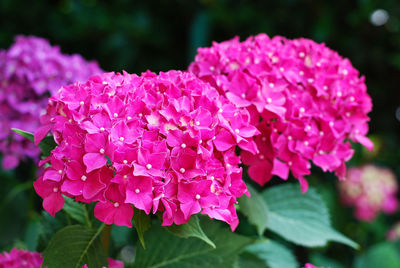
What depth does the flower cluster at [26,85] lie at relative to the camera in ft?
3.89

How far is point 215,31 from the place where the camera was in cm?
201

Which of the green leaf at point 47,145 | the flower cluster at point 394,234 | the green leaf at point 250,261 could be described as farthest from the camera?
the flower cluster at point 394,234

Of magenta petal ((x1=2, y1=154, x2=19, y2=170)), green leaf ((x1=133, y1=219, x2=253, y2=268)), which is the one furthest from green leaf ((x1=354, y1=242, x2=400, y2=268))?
magenta petal ((x1=2, y1=154, x2=19, y2=170))

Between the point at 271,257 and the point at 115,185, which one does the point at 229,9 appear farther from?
the point at 115,185

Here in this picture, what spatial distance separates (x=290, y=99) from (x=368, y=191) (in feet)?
4.34

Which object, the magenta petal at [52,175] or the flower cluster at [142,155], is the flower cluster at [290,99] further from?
the magenta petal at [52,175]

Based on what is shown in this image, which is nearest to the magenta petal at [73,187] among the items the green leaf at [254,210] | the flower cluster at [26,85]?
the green leaf at [254,210]

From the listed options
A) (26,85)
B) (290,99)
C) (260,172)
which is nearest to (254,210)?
(260,172)

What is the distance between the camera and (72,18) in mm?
1979

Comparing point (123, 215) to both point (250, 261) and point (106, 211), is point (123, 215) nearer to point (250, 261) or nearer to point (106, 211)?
point (106, 211)

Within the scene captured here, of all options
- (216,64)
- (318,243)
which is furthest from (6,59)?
(318,243)

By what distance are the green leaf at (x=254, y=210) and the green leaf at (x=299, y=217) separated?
0.28 feet

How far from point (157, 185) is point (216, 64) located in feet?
1.05

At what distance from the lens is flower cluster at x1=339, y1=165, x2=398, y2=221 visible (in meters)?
1.87
